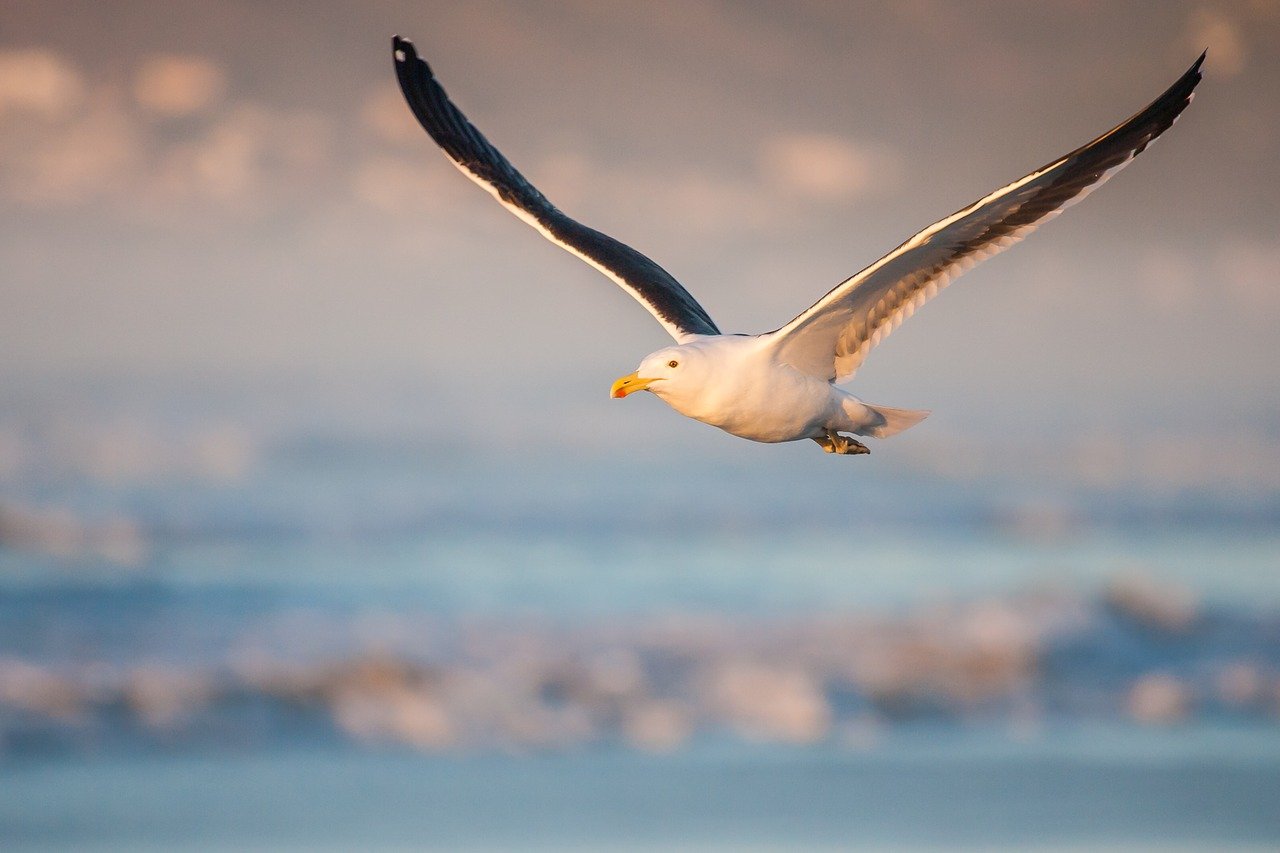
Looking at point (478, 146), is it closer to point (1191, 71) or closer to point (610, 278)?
point (610, 278)

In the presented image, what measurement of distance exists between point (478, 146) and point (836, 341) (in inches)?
125

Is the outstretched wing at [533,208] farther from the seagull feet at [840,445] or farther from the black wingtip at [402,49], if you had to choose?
the seagull feet at [840,445]

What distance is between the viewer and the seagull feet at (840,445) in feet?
28.0

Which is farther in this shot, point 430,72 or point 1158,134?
point 430,72

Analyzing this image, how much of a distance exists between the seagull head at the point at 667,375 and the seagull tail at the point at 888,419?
1212mm

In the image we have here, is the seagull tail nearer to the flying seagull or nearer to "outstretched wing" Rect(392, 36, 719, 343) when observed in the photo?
the flying seagull

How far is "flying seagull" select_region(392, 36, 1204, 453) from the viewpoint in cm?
749

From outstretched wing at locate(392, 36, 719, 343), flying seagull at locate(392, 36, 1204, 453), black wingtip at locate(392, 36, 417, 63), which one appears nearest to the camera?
flying seagull at locate(392, 36, 1204, 453)

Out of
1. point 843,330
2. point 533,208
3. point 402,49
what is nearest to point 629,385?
point 843,330

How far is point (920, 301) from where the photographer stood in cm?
825

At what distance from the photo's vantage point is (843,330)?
827cm

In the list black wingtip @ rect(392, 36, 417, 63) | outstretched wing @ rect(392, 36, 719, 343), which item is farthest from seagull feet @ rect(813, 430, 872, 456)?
black wingtip @ rect(392, 36, 417, 63)

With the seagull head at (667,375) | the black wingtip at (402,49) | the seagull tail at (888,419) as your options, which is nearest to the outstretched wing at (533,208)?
the black wingtip at (402,49)

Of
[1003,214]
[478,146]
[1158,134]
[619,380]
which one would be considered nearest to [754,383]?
[619,380]
